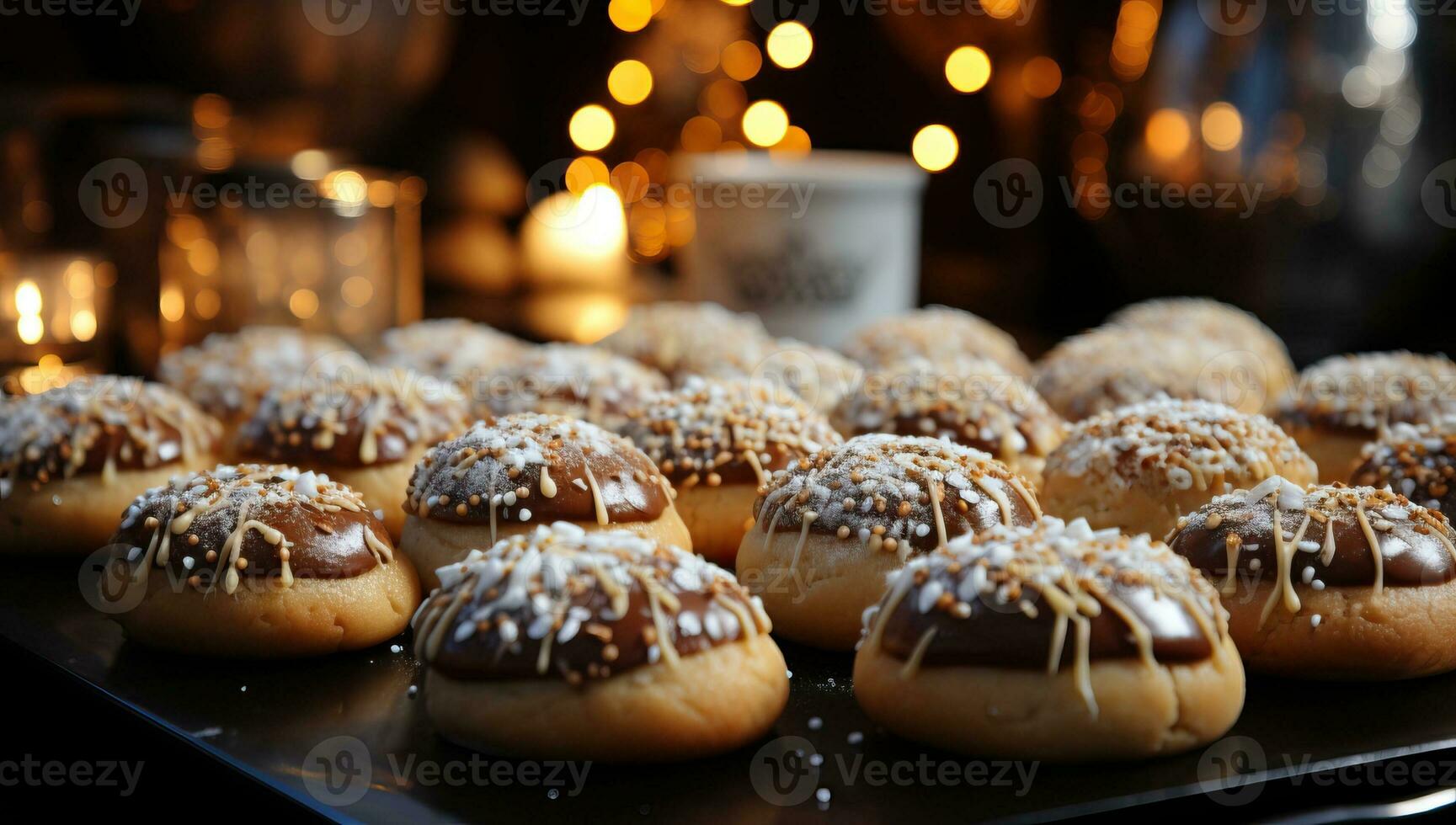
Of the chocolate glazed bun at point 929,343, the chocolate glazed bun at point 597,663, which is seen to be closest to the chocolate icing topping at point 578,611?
the chocolate glazed bun at point 597,663

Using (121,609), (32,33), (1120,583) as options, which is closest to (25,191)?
(32,33)

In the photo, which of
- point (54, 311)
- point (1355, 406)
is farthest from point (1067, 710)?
point (54, 311)

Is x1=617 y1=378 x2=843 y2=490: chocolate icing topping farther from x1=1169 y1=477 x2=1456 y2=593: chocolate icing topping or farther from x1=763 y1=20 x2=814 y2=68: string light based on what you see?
x1=763 y1=20 x2=814 y2=68: string light

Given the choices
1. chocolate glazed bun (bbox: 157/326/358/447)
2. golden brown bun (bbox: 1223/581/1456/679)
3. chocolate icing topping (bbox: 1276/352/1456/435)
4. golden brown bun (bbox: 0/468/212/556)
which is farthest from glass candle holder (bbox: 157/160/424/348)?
golden brown bun (bbox: 1223/581/1456/679)

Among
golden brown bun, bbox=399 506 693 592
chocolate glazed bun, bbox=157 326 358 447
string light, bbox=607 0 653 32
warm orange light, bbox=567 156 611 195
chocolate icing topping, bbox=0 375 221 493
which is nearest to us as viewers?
golden brown bun, bbox=399 506 693 592

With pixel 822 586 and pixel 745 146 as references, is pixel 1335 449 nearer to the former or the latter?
pixel 822 586

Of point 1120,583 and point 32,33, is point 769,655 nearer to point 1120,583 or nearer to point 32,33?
point 1120,583
